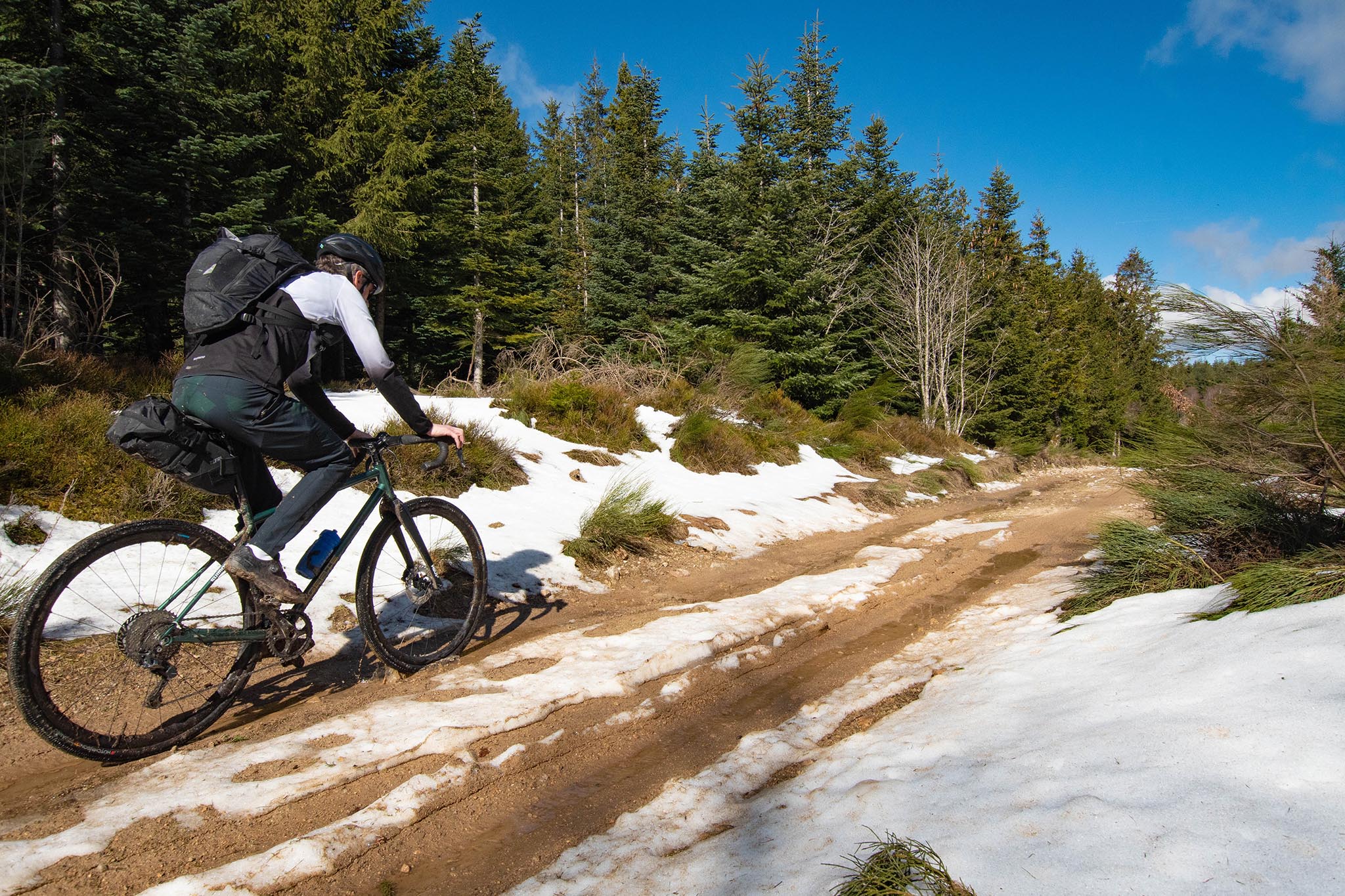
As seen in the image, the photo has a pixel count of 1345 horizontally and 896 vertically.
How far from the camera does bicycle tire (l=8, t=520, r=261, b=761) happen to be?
2.23 metres

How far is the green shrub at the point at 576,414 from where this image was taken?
29.0ft

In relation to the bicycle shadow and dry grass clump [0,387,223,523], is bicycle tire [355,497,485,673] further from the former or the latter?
dry grass clump [0,387,223,523]

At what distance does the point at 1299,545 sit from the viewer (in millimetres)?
3322

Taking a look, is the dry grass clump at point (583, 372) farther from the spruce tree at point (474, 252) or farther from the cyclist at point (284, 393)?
the spruce tree at point (474, 252)

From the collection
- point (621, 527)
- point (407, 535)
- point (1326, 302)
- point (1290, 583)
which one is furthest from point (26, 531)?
point (1326, 302)

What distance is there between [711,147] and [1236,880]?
29979mm

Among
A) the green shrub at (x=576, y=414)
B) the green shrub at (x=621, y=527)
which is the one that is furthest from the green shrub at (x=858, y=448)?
the green shrub at (x=621, y=527)

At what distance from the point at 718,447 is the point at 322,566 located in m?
7.27

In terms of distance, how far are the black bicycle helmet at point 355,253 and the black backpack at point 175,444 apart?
94cm

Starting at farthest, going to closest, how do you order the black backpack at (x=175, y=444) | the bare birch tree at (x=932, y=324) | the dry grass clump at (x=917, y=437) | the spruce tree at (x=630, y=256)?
the spruce tree at (x=630, y=256) → the bare birch tree at (x=932, y=324) → the dry grass clump at (x=917, y=437) → the black backpack at (x=175, y=444)

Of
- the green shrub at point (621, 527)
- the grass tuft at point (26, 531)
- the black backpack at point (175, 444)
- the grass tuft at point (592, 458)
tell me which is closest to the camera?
the black backpack at point (175, 444)

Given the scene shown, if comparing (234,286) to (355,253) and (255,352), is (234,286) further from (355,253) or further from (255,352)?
(355,253)

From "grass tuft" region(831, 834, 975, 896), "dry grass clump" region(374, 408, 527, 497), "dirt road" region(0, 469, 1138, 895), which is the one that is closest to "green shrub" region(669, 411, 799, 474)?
"dry grass clump" region(374, 408, 527, 497)

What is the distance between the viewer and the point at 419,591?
3557 millimetres
